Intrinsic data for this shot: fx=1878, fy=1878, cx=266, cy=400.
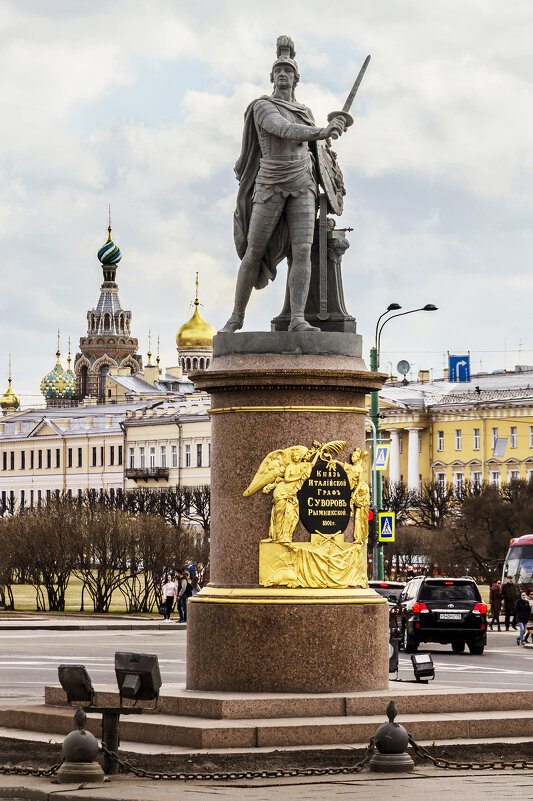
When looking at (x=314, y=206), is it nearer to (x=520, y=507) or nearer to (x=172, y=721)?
(x=172, y=721)

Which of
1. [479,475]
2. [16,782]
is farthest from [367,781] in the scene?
[479,475]

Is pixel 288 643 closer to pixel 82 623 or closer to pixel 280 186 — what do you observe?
pixel 280 186

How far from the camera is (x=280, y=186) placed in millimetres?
15992

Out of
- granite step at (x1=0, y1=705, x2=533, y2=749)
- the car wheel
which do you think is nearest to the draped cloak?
granite step at (x1=0, y1=705, x2=533, y2=749)

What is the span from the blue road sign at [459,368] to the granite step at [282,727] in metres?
Answer: 107

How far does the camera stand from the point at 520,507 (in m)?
78.2

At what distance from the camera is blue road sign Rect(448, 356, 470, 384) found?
399 feet

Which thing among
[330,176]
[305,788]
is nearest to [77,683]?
[305,788]

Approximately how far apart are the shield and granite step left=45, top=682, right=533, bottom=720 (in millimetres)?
4222

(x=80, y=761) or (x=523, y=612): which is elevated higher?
(x=80, y=761)

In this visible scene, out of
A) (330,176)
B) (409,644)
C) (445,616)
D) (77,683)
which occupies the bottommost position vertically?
(409,644)

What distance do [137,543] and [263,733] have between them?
139ft

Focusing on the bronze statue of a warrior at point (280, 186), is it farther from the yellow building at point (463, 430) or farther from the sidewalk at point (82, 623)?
the yellow building at point (463, 430)

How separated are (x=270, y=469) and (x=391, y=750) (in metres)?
3.23
